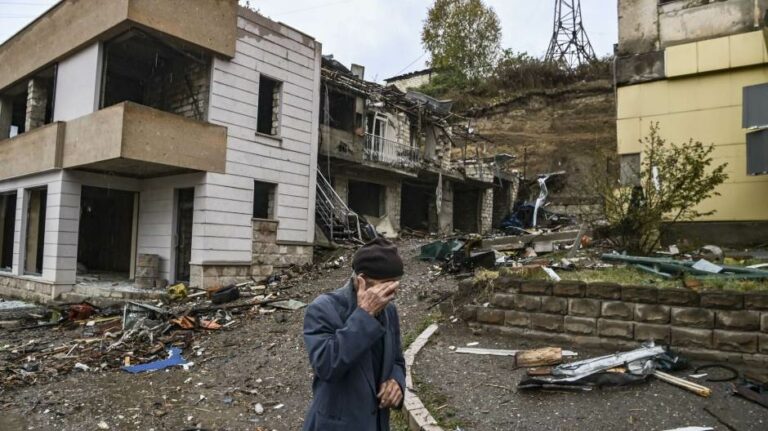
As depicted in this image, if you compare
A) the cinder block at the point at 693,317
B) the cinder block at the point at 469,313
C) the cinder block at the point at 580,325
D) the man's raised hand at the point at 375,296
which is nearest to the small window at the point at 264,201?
the cinder block at the point at 469,313

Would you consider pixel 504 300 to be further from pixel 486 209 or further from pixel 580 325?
pixel 486 209

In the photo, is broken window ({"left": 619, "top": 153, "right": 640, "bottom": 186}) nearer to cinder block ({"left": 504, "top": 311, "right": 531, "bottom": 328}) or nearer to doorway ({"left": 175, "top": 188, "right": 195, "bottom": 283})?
cinder block ({"left": 504, "top": 311, "right": 531, "bottom": 328})

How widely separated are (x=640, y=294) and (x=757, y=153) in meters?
4.61

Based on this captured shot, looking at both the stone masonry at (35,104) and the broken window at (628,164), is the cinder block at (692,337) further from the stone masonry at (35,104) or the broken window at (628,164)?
the stone masonry at (35,104)

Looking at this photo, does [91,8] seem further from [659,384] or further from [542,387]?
[659,384]

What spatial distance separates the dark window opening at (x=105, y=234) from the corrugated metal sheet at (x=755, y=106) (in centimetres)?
1629

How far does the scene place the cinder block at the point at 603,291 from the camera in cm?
510

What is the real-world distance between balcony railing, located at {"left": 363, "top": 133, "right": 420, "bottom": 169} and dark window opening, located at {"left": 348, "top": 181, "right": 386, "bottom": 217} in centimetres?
123

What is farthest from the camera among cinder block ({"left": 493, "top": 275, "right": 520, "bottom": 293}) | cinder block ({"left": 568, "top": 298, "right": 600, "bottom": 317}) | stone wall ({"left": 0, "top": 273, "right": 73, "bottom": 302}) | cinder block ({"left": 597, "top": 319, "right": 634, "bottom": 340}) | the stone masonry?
the stone masonry

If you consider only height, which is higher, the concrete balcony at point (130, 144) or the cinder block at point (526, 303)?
the concrete balcony at point (130, 144)

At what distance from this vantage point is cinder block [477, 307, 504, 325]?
5.94 meters

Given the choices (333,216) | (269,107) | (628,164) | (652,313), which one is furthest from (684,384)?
(333,216)

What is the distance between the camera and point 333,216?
620 inches

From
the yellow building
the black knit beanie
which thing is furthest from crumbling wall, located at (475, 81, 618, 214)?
the black knit beanie
